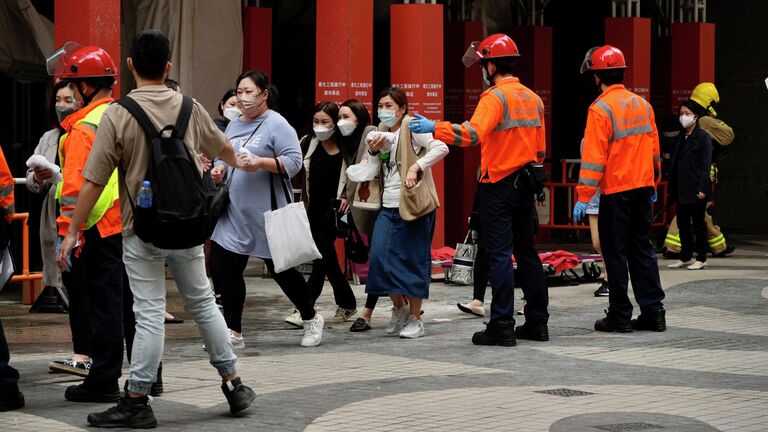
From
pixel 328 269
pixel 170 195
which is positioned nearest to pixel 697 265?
pixel 328 269

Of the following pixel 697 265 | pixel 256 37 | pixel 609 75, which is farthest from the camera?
pixel 256 37

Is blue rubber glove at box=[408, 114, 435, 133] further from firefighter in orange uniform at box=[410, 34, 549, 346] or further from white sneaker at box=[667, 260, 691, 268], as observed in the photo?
white sneaker at box=[667, 260, 691, 268]

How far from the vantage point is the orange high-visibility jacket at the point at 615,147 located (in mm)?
10742

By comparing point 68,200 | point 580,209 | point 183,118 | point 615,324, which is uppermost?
point 183,118

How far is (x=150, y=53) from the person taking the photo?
282 inches

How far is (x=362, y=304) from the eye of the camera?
42.4ft

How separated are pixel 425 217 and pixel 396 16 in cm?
520

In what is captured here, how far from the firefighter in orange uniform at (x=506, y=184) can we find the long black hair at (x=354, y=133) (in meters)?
1.22

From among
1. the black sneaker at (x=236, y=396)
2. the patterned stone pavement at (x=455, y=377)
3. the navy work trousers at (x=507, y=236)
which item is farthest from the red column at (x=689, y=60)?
the black sneaker at (x=236, y=396)

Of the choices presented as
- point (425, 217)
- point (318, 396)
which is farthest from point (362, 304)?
point (318, 396)

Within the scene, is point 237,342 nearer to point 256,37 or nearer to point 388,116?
point 388,116

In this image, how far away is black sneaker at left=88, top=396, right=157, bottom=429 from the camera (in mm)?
7031

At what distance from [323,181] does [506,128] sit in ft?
6.25

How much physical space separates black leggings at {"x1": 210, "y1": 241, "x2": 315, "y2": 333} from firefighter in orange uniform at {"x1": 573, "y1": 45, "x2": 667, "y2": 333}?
215cm
